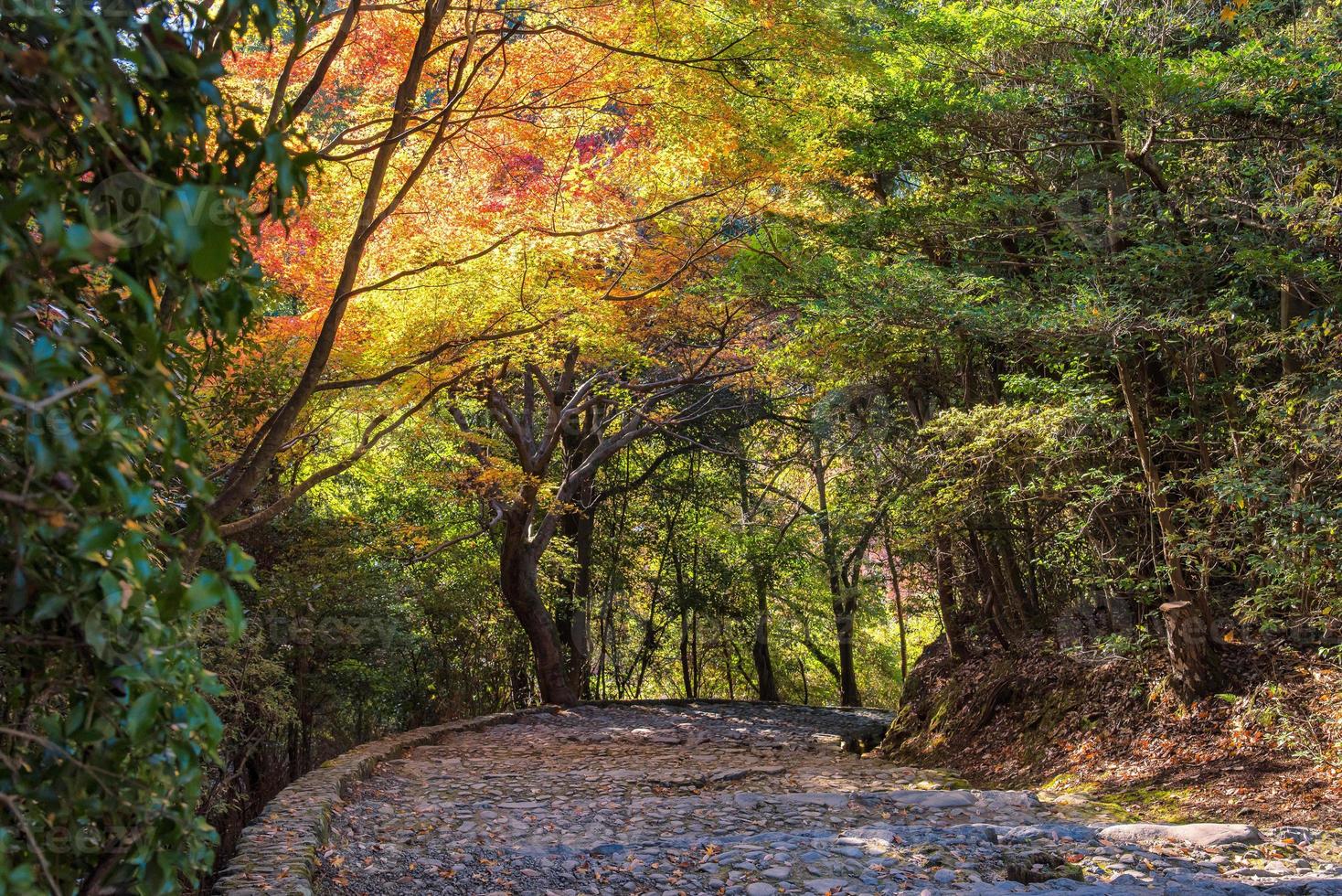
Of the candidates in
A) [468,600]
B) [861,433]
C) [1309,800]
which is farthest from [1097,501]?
[468,600]

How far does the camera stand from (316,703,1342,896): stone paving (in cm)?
405

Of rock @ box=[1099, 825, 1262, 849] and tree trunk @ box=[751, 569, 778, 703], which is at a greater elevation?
tree trunk @ box=[751, 569, 778, 703]

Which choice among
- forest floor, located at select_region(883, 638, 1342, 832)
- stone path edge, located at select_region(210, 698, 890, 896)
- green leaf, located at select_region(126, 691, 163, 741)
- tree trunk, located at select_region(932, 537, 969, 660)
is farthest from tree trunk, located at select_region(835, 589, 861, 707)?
green leaf, located at select_region(126, 691, 163, 741)

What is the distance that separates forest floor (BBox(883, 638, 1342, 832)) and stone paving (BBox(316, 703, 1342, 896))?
0.48 m

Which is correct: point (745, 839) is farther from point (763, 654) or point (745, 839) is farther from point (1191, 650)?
point (763, 654)

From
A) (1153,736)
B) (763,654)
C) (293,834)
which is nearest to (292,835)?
(293,834)

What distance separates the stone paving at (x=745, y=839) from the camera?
4.05 m

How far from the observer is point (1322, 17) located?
5.49m

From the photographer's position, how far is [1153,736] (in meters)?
6.28

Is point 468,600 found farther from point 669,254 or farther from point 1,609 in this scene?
point 1,609

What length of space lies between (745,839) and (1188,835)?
2255 mm

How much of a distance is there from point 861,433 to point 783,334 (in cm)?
146

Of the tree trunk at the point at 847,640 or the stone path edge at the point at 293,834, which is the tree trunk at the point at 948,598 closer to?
the tree trunk at the point at 847,640

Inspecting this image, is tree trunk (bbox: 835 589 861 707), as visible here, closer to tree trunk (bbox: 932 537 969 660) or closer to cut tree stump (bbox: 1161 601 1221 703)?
tree trunk (bbox: 932 537 969 660)
